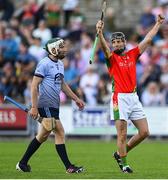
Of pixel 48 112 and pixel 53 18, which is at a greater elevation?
pixel 53 18

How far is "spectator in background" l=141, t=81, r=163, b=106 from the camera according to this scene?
24.8 m

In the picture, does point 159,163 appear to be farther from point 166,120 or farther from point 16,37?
point 16,37

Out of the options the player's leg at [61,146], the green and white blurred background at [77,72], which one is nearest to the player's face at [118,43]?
the player's leg at [61,146]

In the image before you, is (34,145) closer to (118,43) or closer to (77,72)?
(118,43)

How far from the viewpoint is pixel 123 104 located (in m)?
14.1

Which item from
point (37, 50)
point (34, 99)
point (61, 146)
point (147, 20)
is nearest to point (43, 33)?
point (37, 50)

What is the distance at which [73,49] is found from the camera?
26844 millimetres

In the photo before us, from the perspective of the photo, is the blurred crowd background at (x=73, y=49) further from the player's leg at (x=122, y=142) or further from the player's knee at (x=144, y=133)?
the player's leg at (x=122, y=142)

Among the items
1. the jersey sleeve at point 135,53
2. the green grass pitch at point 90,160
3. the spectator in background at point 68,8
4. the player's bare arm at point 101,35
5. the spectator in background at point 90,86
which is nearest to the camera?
the green grass pitch at point 90,160

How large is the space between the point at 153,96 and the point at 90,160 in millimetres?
8133

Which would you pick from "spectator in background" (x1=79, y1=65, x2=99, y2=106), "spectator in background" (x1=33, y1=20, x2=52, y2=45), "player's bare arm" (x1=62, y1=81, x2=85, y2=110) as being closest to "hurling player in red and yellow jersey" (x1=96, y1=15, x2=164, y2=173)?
"player's bare arm" (x1=62, y1=81, x2=85, y2=110)

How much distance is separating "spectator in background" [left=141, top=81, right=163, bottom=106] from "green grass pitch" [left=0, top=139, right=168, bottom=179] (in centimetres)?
144

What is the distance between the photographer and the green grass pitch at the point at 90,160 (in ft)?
43.7

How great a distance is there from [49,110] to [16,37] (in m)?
13.3
